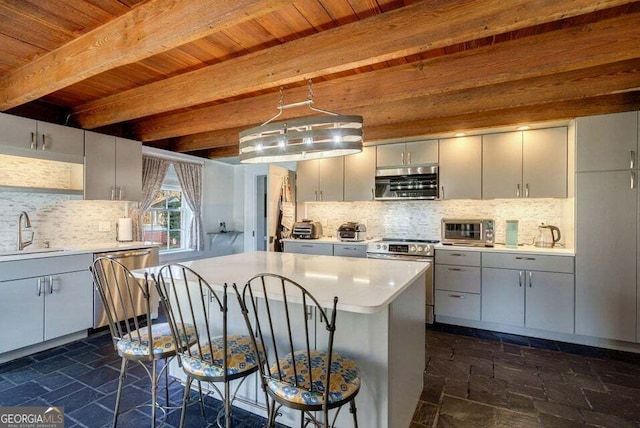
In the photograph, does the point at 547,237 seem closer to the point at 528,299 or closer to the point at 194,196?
the point at 528,299

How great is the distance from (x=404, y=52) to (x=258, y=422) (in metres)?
2.44

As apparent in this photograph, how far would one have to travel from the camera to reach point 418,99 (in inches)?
120

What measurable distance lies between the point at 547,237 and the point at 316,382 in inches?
141

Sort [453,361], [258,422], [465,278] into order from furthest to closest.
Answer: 1. [465,278]
2. [453,361]
3. [258,422]

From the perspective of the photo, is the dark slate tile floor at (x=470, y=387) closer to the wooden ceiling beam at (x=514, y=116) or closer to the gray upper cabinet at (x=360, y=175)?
the gray upper cabinet at (x=360, y=175)

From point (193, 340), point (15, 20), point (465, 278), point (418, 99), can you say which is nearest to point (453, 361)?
point (465, 278)

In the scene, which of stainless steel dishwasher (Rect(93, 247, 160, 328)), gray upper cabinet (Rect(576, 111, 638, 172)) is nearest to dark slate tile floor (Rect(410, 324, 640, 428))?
gray upper cabinet (Rect(576, 111, 638, 172))

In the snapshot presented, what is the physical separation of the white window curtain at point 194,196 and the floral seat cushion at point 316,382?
4.41m

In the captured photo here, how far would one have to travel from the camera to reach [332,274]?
2.06 m

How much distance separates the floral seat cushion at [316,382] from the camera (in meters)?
1.35

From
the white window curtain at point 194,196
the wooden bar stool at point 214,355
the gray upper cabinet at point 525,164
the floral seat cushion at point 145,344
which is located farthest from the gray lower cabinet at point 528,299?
the white window curtain at point 194,196

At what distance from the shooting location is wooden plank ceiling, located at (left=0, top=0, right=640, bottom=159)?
1.70m

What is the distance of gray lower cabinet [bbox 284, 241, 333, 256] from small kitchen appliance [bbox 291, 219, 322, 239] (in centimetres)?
15

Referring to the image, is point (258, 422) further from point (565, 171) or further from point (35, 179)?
point (565, 171)
